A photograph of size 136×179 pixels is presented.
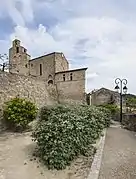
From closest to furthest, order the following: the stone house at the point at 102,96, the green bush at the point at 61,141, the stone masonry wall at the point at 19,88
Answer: the green bush at the point at 61,141, the stone masonry wall at the point at 19,88, the stone house at the point at 102,96

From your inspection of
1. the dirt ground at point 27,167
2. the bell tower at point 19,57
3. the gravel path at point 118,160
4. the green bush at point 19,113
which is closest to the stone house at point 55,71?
the bell tower at point 19,57

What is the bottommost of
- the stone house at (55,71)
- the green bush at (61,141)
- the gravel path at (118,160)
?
the gravel path at (118,160)

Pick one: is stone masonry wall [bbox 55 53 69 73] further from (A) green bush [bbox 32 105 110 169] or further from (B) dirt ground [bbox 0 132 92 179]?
(A) green bush [bbox 32 105 110 169]

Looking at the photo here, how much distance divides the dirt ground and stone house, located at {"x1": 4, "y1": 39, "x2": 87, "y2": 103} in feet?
56.3

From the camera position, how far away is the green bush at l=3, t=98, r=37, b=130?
1207 centimetres

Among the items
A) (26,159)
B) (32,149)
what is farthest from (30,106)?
(26,159)

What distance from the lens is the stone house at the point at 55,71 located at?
28380 millimetres

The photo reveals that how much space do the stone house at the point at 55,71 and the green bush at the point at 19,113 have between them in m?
13.2

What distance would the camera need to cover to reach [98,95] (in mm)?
34875

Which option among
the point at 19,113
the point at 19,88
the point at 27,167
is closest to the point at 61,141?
the point at 27,167

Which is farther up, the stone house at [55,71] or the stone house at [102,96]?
the stone house at [55,71]

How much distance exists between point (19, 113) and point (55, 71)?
19166 mm

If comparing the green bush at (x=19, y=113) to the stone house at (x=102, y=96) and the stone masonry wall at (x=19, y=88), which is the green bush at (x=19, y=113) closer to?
the stone masonry wall at (x=19, y=88)

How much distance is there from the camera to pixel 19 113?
39.9 ft
